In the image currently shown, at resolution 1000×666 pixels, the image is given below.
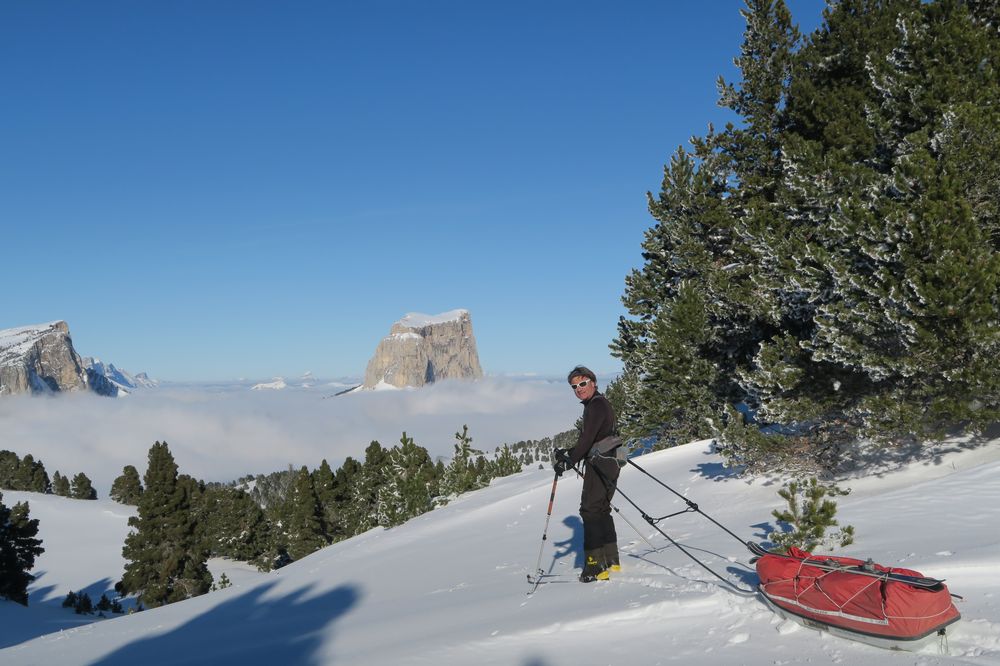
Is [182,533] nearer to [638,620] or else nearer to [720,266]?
[720,266]

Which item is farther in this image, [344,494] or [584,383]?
[344,494]

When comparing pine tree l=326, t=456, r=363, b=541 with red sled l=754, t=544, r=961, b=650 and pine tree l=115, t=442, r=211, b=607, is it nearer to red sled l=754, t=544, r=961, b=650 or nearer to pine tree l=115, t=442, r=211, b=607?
pine tree l=115, t=442, r=211, b=607

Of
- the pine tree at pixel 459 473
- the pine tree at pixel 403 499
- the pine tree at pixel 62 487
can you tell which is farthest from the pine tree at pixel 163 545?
the pine tree at pixel 62 487

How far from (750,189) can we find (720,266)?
101 inches

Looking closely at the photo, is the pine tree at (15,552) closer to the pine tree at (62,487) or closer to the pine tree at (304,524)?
the pine tree at (304,524)

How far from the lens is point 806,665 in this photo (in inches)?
156

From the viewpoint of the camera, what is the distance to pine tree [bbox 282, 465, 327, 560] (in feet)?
175

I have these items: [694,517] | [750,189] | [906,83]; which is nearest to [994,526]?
[694,517]

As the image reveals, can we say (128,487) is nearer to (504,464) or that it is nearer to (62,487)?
(62,487)

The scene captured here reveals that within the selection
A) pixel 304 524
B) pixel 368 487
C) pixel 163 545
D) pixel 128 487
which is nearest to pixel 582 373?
pixel 163 545

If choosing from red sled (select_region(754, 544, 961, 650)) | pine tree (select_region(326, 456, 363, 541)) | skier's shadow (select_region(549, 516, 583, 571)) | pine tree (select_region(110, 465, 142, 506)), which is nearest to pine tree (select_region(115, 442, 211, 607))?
pine tree (select_region(326, 456, 363, 541))

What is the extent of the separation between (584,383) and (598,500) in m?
1.44

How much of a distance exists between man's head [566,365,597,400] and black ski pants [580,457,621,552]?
0.86 meters

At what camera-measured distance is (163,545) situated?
132 ft
